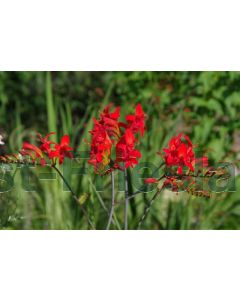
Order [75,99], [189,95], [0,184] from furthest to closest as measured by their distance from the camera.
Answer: [75,99]
[189,95]
[0,184]

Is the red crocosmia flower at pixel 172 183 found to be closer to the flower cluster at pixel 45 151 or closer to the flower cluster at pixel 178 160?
the flower cluster at pixel 178 160

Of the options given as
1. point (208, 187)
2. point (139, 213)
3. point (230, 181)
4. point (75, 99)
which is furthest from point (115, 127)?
point (75, 99)

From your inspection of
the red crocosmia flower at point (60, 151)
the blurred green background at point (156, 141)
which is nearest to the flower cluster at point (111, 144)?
the red crocosmia flower at point (60, 151)

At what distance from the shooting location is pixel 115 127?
6.45 ft

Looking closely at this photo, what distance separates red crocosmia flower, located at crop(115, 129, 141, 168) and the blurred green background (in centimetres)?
40

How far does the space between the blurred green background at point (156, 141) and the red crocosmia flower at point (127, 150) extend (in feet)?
1.32

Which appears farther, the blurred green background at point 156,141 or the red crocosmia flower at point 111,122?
the blurred green background at point 156,141

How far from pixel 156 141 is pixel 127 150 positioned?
1.33m

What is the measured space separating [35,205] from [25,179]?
0.42m

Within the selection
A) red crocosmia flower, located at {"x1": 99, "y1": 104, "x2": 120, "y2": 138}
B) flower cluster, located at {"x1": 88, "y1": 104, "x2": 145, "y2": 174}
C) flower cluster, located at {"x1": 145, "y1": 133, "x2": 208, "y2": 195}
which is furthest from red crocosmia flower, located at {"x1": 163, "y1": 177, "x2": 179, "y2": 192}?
red crocosmia flower, located at {"x1": 99, "y1": 104, "x2": 120, "y2": 138}

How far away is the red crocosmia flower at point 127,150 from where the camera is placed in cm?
191

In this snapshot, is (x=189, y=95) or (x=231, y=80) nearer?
(x=231, y=80)

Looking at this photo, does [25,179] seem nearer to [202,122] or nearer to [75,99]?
[202,122]

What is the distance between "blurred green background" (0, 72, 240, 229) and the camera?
9.22 ft
